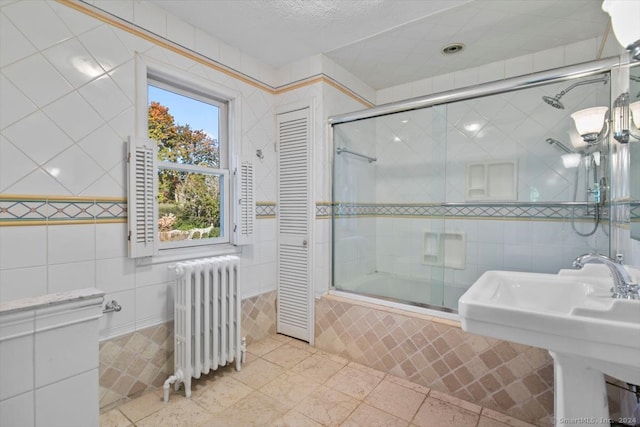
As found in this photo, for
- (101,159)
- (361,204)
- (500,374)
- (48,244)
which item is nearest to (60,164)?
(101,159)

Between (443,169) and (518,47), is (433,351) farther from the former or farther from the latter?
(518,47)

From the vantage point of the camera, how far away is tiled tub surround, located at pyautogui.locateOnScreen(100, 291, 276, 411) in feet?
4.99

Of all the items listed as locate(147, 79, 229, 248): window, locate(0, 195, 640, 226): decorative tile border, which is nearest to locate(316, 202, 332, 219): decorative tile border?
locate(0, 195, 640, 226): decorative tile border

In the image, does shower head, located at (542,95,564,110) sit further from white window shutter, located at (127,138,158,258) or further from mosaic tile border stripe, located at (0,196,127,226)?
mosaic tile border stripe, located at (0,196,127,226)

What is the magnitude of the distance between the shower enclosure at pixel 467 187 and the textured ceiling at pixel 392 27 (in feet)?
1.54

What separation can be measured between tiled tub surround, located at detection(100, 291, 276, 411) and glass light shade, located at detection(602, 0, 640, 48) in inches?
96.3

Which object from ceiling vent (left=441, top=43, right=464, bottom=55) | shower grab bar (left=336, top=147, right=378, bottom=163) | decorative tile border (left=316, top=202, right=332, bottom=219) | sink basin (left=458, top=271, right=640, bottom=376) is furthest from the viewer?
shower grab bar (left=336, top=147, right=378, bottom=163)

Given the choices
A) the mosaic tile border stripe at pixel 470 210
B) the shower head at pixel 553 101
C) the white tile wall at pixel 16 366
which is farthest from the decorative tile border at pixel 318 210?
the white tile wall at pixel 16 366

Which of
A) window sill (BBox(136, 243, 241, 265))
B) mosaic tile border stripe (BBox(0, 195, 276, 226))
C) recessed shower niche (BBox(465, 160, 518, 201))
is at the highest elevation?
recessed shower niche (BBox(465, 160, 518, 201))

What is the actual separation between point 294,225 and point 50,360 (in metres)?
1.77

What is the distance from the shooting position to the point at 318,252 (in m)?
2.30

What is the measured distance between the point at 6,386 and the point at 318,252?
5.91 ft

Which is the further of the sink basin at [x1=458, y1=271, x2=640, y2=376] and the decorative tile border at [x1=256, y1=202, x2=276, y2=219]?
the decorative tile border at [x1=256, y1=202, x2=276, y2=219]

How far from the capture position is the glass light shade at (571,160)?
1873mm
